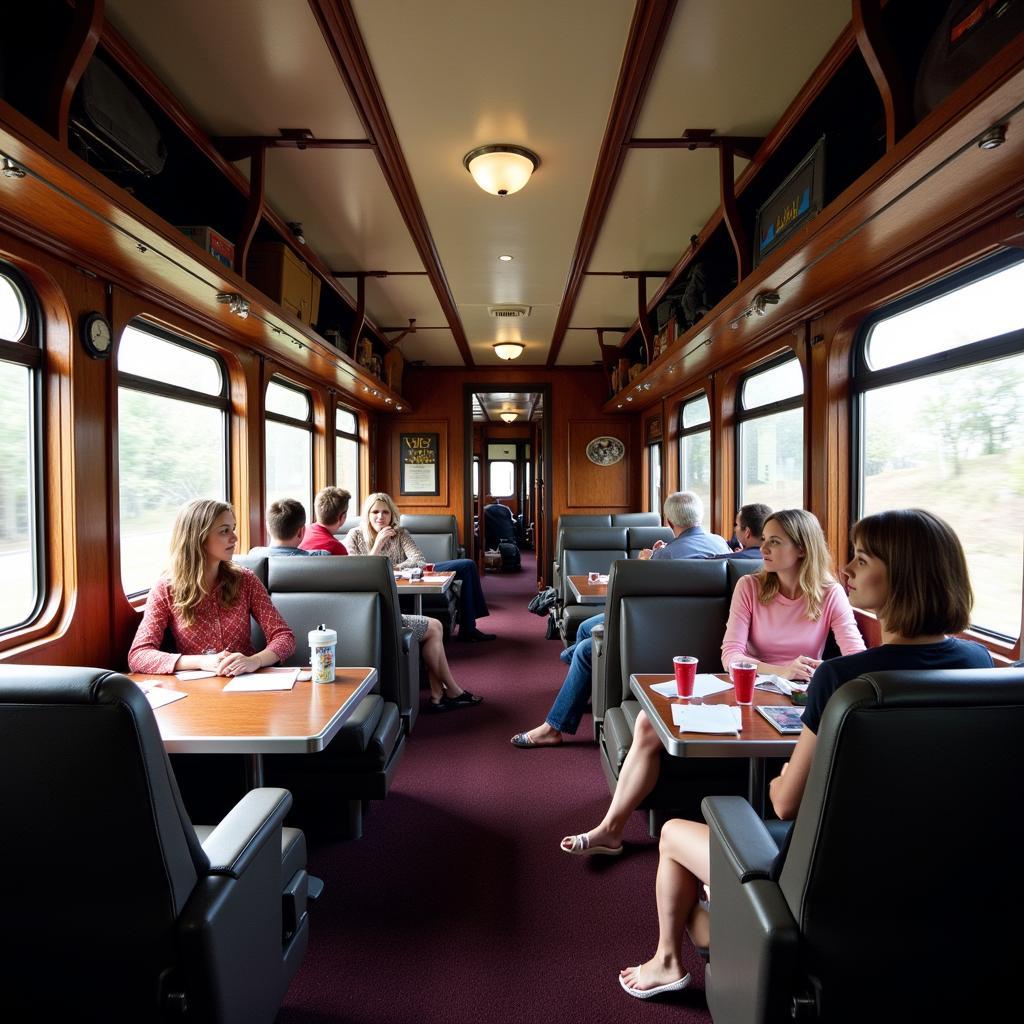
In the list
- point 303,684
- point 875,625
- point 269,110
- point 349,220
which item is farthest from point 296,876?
point 349,220

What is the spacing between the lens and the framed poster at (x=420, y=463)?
862cm

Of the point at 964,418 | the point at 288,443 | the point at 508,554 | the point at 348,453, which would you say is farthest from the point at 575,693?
the point at 508,554

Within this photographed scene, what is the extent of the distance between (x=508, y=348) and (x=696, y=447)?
7.30ft

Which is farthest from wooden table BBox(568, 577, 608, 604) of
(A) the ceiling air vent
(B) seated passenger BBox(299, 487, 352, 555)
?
(A) the ceiling air vent

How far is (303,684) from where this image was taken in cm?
216

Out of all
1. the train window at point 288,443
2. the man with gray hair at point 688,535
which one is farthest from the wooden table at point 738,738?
the train window at point 288,443

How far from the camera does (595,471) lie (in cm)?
871

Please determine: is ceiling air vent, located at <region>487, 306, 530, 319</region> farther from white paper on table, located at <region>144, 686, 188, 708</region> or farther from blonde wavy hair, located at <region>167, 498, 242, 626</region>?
white paper on table, located at <region>144, 686, 188, 708</region>

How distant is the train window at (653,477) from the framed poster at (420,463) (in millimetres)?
2669

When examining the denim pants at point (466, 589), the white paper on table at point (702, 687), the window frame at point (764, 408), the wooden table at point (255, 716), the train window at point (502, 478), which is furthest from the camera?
the train window at point (502, 478)

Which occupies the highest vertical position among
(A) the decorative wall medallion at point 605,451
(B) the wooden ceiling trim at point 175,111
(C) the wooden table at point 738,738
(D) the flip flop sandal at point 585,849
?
(B) the wooden ceiling trim at point 175,111

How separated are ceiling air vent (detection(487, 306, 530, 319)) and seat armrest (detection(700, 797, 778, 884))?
4.99 metres

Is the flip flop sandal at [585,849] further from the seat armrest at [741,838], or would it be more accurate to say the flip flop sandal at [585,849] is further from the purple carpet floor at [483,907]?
the seat armrest at [741,838]

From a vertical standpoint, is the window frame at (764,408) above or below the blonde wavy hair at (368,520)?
above
